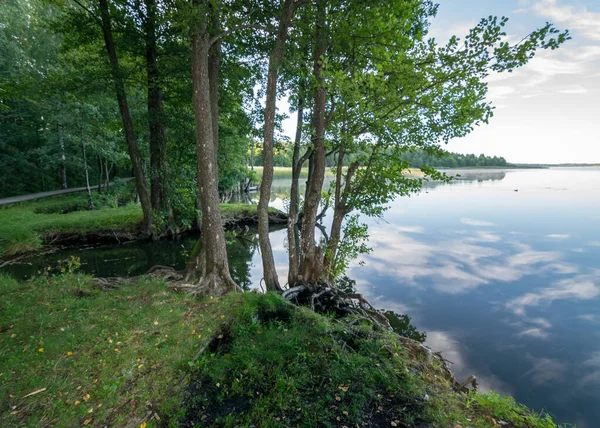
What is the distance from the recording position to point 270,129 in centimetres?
640

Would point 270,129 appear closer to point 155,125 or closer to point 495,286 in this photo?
point 155,125

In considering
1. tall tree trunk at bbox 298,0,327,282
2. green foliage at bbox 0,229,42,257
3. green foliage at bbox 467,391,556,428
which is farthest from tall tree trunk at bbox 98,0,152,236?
green foliage at bbox 467,391,556,428

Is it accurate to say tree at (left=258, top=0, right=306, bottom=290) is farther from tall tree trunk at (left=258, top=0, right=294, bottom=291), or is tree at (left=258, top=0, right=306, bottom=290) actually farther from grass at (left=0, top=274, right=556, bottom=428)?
grass at (left=0, top=274, right=556, bottom=428)

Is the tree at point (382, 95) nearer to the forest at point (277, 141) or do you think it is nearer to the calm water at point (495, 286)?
Answer: the forest at point (277, 141)

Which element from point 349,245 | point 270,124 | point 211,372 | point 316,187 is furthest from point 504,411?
point 270,124

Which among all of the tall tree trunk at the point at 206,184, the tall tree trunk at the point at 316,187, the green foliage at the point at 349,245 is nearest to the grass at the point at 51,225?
the tall tree trunk at the point at 206,184

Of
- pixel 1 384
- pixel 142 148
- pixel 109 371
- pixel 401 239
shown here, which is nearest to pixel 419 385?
pixel 109 371

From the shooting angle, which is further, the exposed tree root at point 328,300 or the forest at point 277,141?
the exposed tree root at point 328,300

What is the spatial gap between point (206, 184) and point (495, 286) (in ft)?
34.5

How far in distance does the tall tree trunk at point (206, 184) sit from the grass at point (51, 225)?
326 inches

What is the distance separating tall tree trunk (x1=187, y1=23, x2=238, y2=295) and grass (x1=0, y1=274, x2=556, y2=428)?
134 cm

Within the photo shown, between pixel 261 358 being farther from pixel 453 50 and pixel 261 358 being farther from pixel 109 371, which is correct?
pixel 453 50

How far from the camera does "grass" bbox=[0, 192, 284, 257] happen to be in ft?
35.4

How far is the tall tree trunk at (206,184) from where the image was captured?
19.5ft
